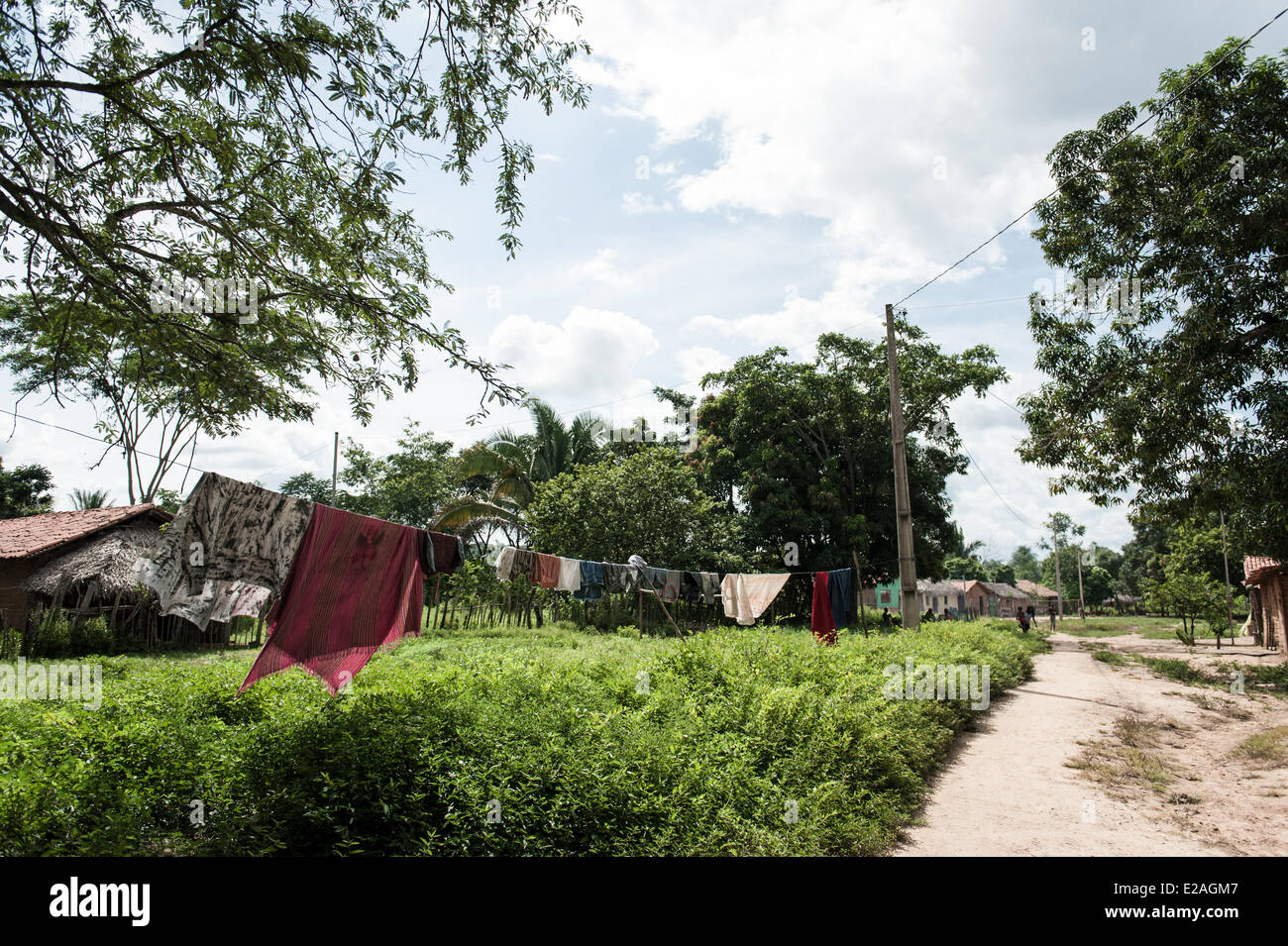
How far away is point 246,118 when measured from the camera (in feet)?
20.8

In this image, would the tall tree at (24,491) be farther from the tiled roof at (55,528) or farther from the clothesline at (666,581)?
the clothesline at (666,581)

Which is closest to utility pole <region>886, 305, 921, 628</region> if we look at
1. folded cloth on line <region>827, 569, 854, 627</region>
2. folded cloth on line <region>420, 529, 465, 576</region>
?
folded cloth on line <region>827, 569, 854, 627</region>

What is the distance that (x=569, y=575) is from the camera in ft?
44.0

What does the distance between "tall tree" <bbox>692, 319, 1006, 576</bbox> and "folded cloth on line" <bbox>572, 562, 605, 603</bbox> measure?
1052 cm

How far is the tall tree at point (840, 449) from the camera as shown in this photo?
2402 cm

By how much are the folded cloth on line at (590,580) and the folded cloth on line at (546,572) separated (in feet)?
3.48

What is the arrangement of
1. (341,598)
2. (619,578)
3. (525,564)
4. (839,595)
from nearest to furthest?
(341,598)
(525,564)
(839,595)
(619,578)

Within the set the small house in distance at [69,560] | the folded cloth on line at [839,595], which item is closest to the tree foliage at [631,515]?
the folded cloth on line at [839,595]

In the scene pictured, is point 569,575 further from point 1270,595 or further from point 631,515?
point 1270,595

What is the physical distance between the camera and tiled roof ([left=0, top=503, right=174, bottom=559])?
15.5 m

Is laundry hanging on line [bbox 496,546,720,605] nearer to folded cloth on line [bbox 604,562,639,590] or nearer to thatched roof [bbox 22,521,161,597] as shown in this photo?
folded cloth on line [bbox 604,562,639,590]

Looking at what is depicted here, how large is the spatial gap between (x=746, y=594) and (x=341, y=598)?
40.3 ft


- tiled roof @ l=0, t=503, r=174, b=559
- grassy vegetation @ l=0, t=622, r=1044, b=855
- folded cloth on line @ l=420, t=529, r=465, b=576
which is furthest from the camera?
tiled roof @ l=0, t=503, r=174, b=559

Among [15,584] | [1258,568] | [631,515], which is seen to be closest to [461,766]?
[631,515]
